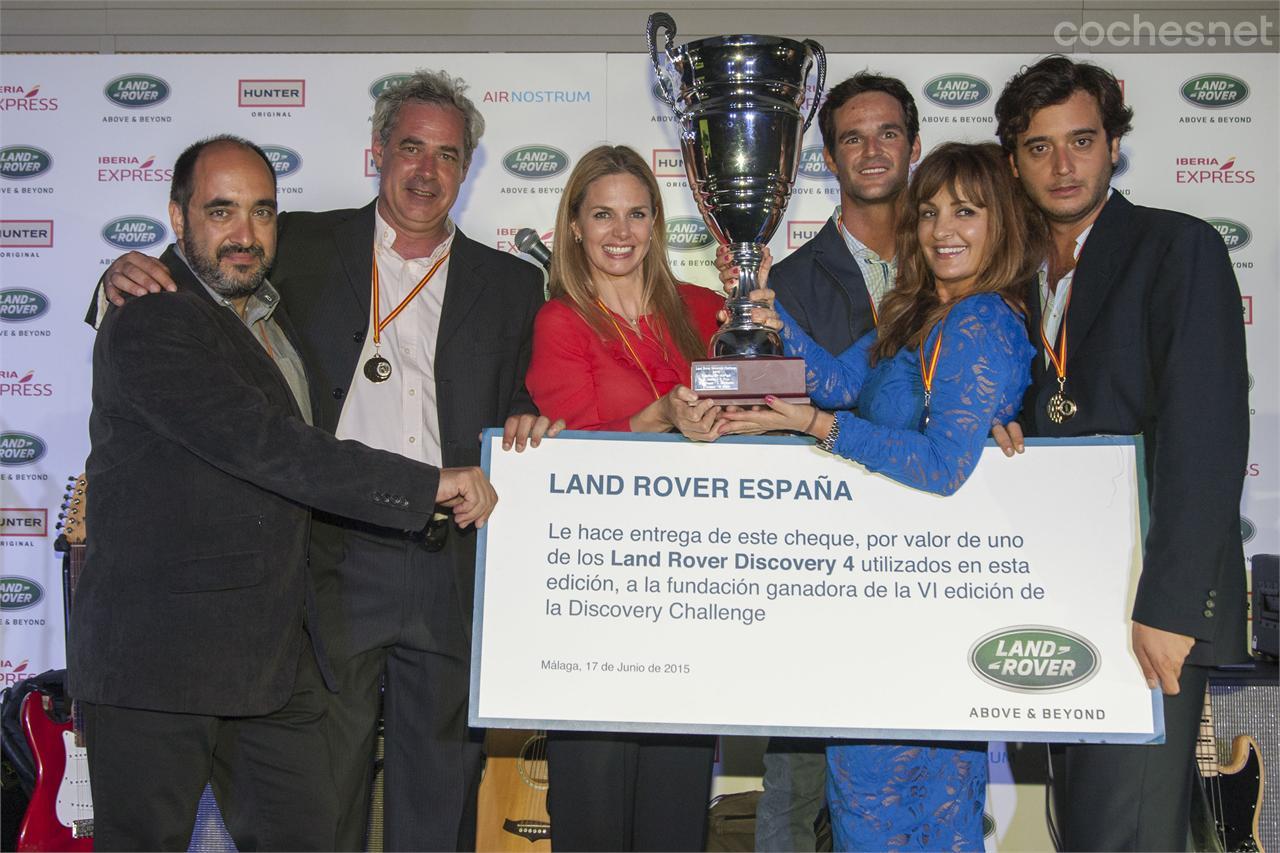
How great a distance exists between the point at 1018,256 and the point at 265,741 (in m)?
1.97

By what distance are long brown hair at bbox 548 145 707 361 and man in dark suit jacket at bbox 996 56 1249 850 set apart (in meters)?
0.85

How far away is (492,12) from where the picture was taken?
4445mm

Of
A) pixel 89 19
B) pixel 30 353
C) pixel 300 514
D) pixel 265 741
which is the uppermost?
pixel 89 19

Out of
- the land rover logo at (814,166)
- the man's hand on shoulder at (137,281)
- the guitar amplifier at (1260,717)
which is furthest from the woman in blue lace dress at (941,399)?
the land rover logo at (814,166)

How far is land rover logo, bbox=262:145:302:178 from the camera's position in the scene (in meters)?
4.33

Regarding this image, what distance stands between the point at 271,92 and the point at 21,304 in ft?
4.33

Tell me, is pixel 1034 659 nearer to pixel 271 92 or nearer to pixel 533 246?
pixel 533 246

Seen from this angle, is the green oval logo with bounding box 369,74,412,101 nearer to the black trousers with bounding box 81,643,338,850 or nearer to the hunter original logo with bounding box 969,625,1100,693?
the black trousers with bounding box 81,643,338,850

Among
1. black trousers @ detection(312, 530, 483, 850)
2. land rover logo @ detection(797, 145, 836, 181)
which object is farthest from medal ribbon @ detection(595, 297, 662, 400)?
land rover logo @ detection(797, 145, 836, 181)

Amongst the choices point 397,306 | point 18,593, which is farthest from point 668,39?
point 18,593

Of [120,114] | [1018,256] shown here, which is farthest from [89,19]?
[1018,256]

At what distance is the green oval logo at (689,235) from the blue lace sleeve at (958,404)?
2.18m

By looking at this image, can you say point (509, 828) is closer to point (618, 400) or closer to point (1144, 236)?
point (618, 400)

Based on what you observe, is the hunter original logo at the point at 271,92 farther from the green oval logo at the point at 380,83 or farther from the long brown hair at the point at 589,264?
the long brown hair at the point at 589,264
